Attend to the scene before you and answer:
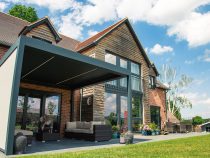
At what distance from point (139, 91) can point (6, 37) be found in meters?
9.83

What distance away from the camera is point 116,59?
15023 mm

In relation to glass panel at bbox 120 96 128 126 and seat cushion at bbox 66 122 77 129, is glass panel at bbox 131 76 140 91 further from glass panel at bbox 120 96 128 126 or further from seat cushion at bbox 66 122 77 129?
seat cushion at bbox 66 122 77 129

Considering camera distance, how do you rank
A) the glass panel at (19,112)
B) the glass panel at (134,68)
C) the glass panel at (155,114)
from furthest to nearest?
the glass panel at (155,114) → the glass panel at (134,68) → the glass panel at (19,112)

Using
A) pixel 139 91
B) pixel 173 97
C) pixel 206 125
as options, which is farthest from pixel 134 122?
pixel 206 125

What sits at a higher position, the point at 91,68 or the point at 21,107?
the point at 91,68

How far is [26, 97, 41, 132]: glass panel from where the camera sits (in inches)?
436

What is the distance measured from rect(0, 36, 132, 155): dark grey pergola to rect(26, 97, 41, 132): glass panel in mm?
1039

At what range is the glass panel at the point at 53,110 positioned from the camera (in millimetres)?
11992

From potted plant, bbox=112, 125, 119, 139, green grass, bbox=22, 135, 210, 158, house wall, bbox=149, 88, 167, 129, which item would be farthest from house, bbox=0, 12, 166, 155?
A: house wall, bbox=149, 88, 167, 129

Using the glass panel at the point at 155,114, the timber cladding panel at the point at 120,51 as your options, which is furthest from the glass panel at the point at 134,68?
the glass panel at the point at 155,114

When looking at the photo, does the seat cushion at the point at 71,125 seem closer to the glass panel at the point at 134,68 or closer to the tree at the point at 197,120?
the glass panel at the point at 134,68

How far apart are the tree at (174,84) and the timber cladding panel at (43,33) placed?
26351 mm

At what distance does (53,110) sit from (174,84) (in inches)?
1160

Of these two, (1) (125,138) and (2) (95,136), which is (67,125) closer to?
(2) (95,136)
